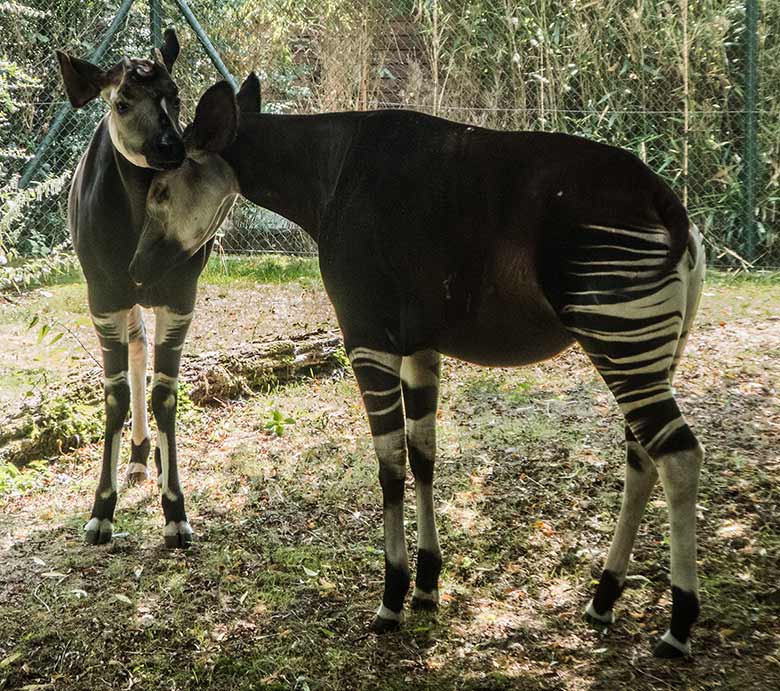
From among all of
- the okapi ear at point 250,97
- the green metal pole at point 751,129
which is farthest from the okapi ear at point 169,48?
the green metal pole at point 751,129

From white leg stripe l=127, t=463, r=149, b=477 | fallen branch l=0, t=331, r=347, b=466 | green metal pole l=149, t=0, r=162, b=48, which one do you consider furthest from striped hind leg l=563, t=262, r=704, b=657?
green metal pole l=149, t=0, r=162, b=48

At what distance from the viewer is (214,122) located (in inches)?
118

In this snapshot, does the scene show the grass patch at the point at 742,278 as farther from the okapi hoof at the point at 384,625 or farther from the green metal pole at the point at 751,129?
the okapi hoof at the point at 384,625

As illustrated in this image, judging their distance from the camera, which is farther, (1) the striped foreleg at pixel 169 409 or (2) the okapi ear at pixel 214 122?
(1) the striped foreleg at pixel 169 409

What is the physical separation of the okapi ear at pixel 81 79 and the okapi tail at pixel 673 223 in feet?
6.80

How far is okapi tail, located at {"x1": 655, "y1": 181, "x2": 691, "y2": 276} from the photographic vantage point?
8.43 ft

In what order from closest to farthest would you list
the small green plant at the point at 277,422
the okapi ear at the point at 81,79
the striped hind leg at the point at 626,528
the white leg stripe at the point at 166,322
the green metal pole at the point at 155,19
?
1. the striped hind leg at the point at 626,528
2. the okapi ear at the point at 81,79
3. the white leg stripe at the point at 166,322
4. the small green plant at the point at 277,422
5. the green metal pole at the point at 155,19

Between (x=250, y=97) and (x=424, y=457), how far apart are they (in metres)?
1.47

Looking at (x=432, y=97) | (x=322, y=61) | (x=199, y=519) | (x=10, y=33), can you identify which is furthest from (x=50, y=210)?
(x=199, y=519)

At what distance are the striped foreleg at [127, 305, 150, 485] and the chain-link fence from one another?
11.7 feet

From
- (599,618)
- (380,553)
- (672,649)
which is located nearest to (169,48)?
(380,553)

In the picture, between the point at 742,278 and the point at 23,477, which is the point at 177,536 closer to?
the point at 23,477

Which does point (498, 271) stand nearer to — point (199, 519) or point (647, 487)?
point (647, 487)

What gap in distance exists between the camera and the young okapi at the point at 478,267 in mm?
2590
